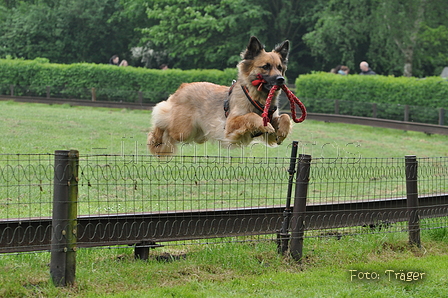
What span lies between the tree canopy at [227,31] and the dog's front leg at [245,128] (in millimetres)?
27422

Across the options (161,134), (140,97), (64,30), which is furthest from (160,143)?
(64,30)

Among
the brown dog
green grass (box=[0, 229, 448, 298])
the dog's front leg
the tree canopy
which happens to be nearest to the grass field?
green grass (box=[0, 229, 448, 298])

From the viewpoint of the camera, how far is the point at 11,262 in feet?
19.5

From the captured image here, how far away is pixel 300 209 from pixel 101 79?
82.0ft

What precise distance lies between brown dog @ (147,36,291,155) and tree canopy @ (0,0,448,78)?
88.3ft

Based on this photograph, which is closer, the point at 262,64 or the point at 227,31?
the point at 262,64

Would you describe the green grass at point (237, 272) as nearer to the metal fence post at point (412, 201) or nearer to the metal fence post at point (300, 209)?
the metal fence post at point (300, 209)

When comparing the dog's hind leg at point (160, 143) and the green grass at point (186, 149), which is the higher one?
the dog's hind leg at point (160, 143)

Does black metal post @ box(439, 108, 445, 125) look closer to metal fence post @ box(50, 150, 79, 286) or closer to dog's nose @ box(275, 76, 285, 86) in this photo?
dog's nose @ box(275, 76, 285, 86)

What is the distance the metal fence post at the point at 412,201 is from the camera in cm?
794

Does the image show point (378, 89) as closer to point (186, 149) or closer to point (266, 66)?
point (186, 149)

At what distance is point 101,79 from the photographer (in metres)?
30.5

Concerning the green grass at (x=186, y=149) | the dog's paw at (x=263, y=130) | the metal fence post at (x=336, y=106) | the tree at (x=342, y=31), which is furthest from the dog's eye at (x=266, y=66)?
the tree at (x=342, y=31)

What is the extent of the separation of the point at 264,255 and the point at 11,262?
2.84 m
